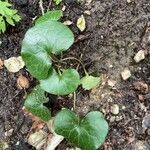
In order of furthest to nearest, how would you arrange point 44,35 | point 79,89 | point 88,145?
point 79,89, point 44,35, point 88,145

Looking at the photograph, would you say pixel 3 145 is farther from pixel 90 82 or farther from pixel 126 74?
pixel 126 74

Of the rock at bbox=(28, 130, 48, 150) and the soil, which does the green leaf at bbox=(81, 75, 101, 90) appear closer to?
the soil

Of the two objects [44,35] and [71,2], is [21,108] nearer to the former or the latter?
[44,35]

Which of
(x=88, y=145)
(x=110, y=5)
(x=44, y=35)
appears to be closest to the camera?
(x=88, y=145)

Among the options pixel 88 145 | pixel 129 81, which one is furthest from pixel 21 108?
pixel 129 81

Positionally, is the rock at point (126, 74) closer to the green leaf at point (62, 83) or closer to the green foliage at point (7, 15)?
the green leaf at point (62, 83)

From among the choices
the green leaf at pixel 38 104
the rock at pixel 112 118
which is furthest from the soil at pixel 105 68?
the green leaf at pixel 38 104
